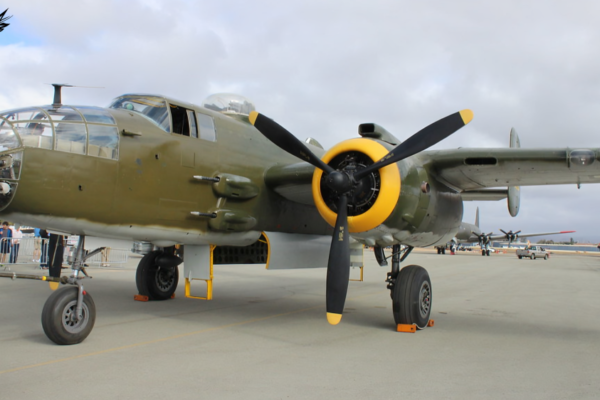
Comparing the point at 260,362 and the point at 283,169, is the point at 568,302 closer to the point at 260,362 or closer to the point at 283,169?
the point at 283,169

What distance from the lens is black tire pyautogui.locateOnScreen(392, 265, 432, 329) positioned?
746cm

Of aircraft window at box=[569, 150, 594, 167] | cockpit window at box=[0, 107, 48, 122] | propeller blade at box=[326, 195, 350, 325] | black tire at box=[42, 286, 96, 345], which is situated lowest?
black tire at box=[42, 286, 96, 345]

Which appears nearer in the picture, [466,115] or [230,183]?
[466,115]

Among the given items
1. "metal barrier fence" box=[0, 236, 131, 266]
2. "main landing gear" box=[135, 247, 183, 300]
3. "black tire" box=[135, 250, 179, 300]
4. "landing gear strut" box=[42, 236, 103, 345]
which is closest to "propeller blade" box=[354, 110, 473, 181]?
"landing gear strut" box=[42, 236, 103, 345]

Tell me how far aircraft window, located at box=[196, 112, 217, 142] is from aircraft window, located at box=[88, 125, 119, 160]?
1556 mm

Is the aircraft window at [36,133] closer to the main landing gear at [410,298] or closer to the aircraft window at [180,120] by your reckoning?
the aircraft window at [180,120]

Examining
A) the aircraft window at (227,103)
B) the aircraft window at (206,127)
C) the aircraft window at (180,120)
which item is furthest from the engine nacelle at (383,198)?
the aircraft window at (227,103)

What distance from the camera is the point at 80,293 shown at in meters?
6.25

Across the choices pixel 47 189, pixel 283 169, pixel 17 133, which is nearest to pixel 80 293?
pixel 47 189

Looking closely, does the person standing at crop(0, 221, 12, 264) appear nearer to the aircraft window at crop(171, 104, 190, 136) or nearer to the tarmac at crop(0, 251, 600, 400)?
the tarmac at crop(0, 251, 600, 400)

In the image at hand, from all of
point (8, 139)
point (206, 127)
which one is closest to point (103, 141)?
point (8, 139)

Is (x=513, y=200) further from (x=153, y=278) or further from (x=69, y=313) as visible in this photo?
(x=69, y=313)

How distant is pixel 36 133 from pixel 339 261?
4.50 meters

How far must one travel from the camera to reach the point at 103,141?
21.0ft
